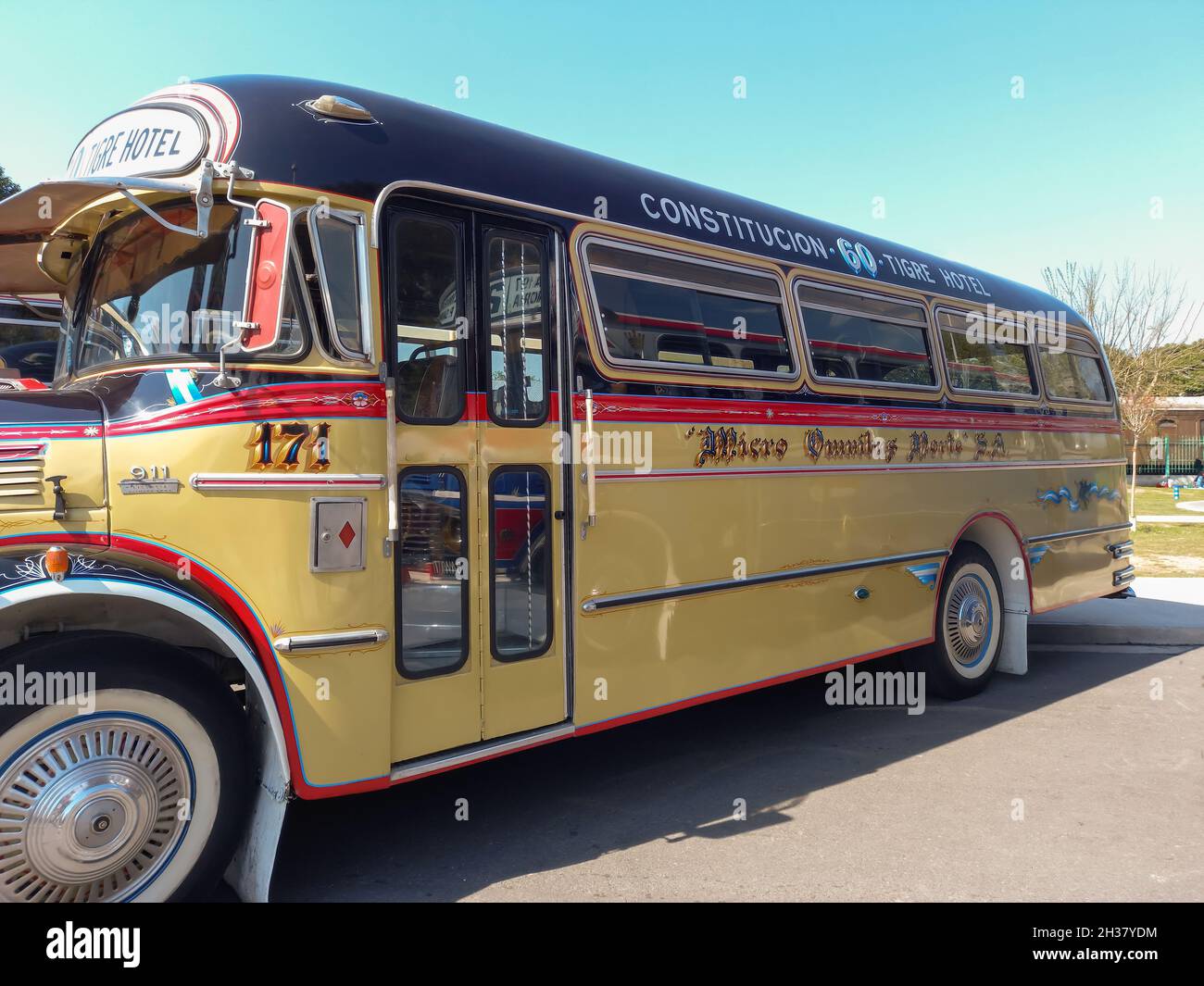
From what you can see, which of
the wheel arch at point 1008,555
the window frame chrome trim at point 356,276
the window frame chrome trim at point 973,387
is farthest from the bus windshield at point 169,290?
the wheel arch at point 1008,555

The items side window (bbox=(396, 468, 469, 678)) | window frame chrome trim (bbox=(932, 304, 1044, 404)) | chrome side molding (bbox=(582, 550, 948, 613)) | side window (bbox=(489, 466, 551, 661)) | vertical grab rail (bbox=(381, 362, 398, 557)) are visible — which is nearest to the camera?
vertical grab rail (bbox=(381, 362, 398, 557))

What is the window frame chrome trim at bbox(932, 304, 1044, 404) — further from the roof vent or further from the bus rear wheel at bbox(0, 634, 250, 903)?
the bus rear wheel at bbox(0, 634, 250, 903)

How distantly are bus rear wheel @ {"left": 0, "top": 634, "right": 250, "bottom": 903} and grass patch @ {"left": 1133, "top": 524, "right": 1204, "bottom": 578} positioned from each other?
12.4 m

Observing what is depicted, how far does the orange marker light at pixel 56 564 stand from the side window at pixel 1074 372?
7319 mm

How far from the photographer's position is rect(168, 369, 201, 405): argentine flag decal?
10.9 ft

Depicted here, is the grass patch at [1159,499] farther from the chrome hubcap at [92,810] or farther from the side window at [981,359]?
the chrome hubcap at [92,810]

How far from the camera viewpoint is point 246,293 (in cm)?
341

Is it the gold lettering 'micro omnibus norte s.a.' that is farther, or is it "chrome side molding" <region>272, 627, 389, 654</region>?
"chrome side molding" <region>272, 627, 389, 654</region>

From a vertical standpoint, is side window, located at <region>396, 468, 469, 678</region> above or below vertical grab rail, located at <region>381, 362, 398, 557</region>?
below

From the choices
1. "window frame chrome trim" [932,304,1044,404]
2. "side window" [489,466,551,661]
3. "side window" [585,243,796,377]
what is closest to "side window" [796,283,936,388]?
"window frame chrome trim" [932,304,1044,404]

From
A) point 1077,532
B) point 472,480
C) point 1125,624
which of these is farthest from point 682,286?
point 1125,624

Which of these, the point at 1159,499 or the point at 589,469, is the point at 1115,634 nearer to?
the point at 589,469

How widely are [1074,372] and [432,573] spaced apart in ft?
22.2
